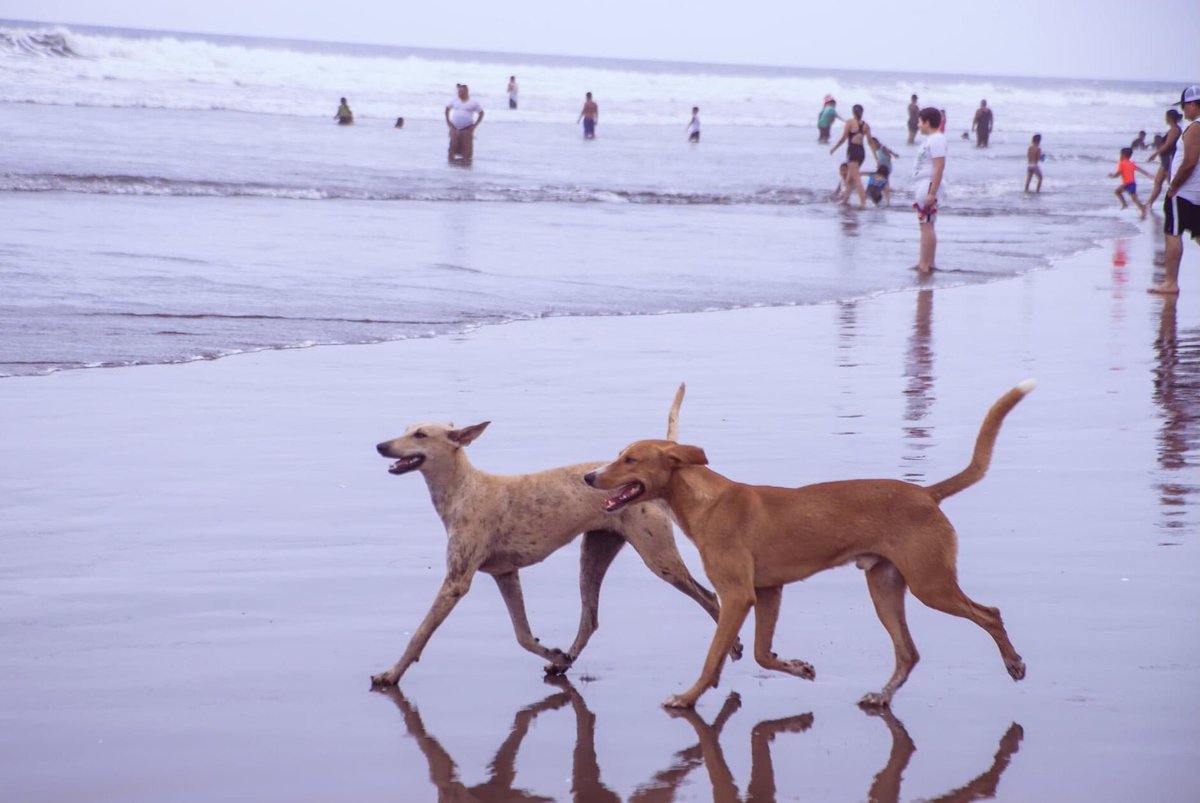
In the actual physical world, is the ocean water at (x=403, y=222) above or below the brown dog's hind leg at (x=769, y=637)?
above

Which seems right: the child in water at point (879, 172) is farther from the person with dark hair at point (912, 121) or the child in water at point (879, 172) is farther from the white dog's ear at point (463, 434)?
the person with dark hair at point (912, 121)

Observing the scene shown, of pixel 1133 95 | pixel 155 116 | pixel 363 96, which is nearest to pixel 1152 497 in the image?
pixel 155 116

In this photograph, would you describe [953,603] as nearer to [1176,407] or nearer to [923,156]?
[1176,407]

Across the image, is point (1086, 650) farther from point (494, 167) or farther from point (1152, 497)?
point (494, 167)

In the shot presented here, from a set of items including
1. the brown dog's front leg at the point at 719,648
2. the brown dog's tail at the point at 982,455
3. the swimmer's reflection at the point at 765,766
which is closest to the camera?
the swimmer's reflection at the point at 765,766

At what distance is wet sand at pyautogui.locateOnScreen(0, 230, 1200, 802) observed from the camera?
4.66m

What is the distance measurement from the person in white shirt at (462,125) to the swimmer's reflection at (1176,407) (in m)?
24.6

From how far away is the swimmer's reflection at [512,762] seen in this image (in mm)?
4457

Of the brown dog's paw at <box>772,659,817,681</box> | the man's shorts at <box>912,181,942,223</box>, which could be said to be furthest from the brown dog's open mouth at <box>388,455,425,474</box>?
the man's shorts at <box>912,181,942,223</box>

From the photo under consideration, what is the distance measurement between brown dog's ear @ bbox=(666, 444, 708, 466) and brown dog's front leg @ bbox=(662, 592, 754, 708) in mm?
527

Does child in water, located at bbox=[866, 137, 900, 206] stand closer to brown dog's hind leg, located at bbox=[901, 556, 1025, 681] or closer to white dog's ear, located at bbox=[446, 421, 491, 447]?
white dog's ear, located at bbox=[446, 421, 491, 447]

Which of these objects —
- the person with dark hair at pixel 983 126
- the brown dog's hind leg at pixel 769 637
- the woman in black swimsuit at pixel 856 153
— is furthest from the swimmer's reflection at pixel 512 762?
the person with dark hair at pixel 983 126

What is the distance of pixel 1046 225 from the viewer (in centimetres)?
2812

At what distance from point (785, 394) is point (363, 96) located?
210 ft
